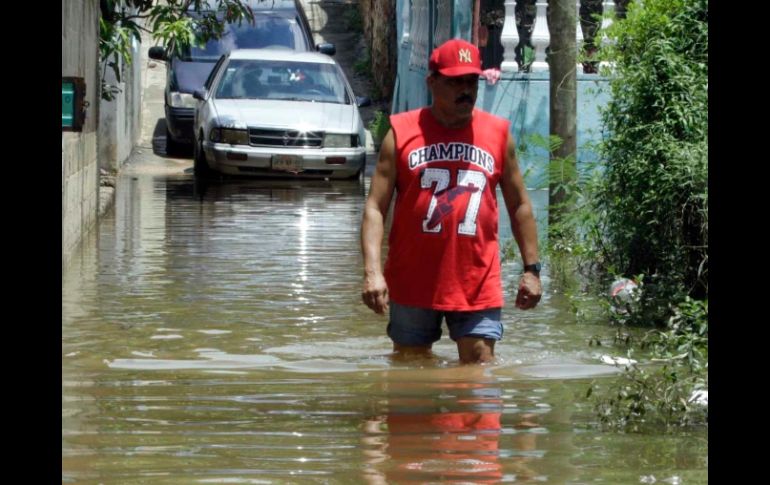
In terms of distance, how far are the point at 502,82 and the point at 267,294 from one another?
7310mm

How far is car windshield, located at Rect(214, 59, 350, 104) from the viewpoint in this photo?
20000mm

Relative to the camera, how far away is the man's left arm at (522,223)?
7.36 m

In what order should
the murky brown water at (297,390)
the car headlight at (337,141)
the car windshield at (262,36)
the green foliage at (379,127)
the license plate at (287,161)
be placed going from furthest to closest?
the car windshield at (262,36), the green foliage at (379,127), the car headlight at (337,141), the license plate at (287,161), the murky brown water at (297,390)

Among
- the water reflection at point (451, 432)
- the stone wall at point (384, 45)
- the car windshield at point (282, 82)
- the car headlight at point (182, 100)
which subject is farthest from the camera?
the stone wall at point (384, 45)

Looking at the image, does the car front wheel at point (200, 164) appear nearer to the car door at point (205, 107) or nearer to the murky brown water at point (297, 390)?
the car door at point (205, 107)

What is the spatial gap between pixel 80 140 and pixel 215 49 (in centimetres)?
1127

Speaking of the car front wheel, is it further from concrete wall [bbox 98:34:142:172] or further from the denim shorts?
the denim shorts

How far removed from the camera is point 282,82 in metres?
20.2

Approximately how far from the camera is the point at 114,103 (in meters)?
18.4

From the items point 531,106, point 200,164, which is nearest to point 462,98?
point 531,106

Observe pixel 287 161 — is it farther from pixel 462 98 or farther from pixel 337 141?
pixel 462 98

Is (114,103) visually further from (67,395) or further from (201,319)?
(67,395)

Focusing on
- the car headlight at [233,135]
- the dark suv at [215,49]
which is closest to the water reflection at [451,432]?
the car headlight at [233,135]

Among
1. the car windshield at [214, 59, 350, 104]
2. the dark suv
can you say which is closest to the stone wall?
the dark suv
